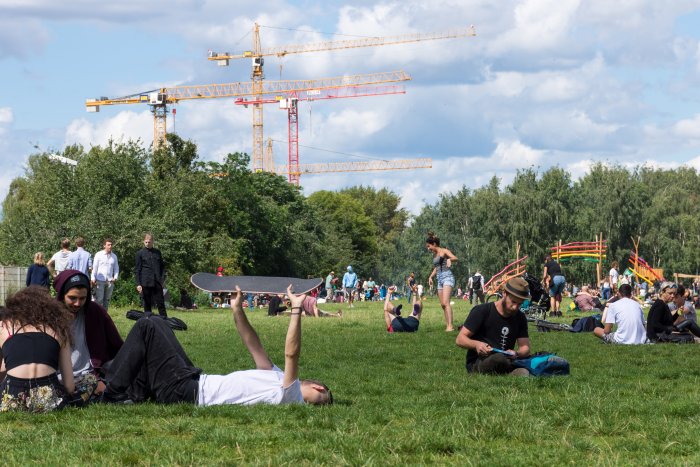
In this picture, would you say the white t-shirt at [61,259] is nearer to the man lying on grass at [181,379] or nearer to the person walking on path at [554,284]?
the person walking on path at [554,284]

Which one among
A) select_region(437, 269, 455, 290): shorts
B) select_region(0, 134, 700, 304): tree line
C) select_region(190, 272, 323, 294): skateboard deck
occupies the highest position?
select_region(0, 134, 700, 304): tree line

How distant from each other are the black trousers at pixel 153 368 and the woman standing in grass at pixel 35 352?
17.9 inches

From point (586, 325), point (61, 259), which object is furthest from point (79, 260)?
point (586, 325)

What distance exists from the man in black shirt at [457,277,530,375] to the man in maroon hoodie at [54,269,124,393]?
3.77 metres

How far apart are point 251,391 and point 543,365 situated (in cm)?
391

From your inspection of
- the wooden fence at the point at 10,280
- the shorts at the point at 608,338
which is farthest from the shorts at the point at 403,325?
the wooden fence at the point at 10,280

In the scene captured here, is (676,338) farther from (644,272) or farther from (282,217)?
(282,217)

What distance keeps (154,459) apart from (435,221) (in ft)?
308

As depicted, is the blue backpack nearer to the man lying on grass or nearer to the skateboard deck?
the skateboard deck

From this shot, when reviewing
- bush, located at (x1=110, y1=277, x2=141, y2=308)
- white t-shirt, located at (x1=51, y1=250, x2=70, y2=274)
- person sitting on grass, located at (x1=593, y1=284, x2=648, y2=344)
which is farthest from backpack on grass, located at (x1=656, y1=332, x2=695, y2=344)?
bush, located at (x1=110, y1=277, x2=141, y2=308)

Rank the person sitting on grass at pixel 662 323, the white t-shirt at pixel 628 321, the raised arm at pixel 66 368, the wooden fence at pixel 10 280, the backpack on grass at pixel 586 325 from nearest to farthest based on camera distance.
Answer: the raised arm at pixel 66 368 → the white t-shirt at pixel 628 321 → the person sitting on grass at pixel 662 323 → the backpack on grass at pixel 586 325 → the wooden fence at pixel 10 280

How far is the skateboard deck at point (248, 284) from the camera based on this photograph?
934cm

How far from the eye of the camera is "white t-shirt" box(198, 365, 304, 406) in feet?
29.2

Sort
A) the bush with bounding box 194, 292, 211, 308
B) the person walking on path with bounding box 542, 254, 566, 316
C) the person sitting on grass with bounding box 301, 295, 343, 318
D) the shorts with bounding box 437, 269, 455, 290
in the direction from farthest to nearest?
1. the bush with bounding box 194, 292, 211, 308
2. the person walking on path with bounding box 542, 254, 566, 316
3. the person sitting on grass with bounding box 301, 295, 343, 318
4. the shorts with bounding box 437, 269, 455, 290
